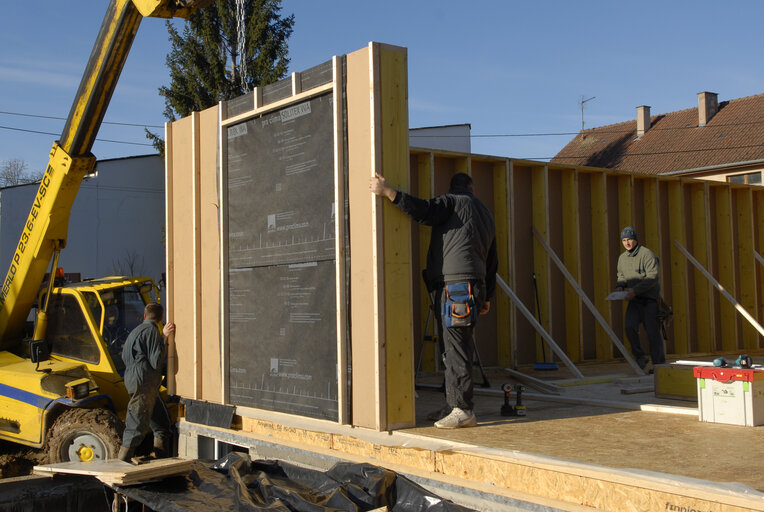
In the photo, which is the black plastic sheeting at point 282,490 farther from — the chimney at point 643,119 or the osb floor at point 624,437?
the chimney at point 643,119

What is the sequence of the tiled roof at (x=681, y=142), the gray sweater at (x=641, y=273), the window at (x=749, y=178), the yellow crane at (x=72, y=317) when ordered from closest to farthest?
the yellow crane at (x=72, y=317), the gray sweater at (x=641, y=273), the window at (x=749, y=178), the tiled roof at (x=681, y=142)

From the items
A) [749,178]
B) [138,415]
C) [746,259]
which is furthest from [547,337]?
[749,178]

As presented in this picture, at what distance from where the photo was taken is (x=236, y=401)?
5.84 meters

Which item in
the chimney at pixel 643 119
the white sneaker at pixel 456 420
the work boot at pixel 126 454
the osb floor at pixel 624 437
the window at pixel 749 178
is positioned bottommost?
the work boot at pixel 126 454

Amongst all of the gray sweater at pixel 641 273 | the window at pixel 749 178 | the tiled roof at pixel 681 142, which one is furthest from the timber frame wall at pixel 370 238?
the window at pixel 749 178

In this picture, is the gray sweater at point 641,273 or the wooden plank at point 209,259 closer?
the wooden plank at point 209,259

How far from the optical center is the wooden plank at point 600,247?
960 centimetres

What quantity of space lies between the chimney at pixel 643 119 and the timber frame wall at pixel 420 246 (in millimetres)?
20751

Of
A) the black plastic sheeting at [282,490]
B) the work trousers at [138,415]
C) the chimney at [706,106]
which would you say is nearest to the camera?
the black plastic sheeting at [282,490]

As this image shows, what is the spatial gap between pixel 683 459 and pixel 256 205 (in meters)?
3.62

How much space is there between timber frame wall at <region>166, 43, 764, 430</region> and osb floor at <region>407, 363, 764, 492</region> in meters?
0.71

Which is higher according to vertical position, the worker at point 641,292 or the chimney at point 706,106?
the chimney at point 706,106

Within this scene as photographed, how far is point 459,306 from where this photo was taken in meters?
4.43

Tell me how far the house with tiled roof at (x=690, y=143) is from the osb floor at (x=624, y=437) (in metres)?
23.8
